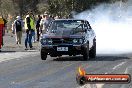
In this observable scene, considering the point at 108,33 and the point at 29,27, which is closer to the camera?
the point at 29,27

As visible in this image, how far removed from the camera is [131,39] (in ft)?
95.2

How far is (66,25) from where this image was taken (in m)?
17.7

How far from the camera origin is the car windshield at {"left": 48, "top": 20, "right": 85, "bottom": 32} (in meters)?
17.5

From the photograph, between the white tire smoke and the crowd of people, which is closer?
the white tire smoke

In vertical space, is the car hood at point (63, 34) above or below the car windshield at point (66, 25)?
below

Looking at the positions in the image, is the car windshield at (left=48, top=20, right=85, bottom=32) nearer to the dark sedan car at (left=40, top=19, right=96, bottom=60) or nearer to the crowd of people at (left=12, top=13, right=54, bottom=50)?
the dark sedan car at (left=40, top=19, right=96, bottom=60)

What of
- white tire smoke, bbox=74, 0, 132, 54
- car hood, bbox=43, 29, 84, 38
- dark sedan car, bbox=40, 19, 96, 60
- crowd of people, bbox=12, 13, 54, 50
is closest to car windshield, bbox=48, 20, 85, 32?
dark sedan car, bbox=40, 19, 96, 60

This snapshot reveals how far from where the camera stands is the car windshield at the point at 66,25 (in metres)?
17.5

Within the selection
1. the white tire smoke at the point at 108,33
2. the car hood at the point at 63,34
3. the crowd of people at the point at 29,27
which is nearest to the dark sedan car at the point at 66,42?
the car hood at the point at 63,34

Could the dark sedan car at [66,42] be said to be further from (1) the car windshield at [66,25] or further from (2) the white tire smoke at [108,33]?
(2) the white tire smoke at [108,33]

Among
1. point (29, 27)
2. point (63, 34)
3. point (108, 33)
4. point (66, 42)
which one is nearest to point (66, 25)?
point (63, 34)

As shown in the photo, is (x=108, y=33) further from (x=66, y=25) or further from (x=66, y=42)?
(x=66, y=42)

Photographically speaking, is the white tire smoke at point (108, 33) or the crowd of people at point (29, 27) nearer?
the white tire smoke at point (108, 33)

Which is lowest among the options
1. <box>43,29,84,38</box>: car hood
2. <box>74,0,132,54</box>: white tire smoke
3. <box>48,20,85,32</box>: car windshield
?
<box>74,0,132,54</box>: white tire smoke
